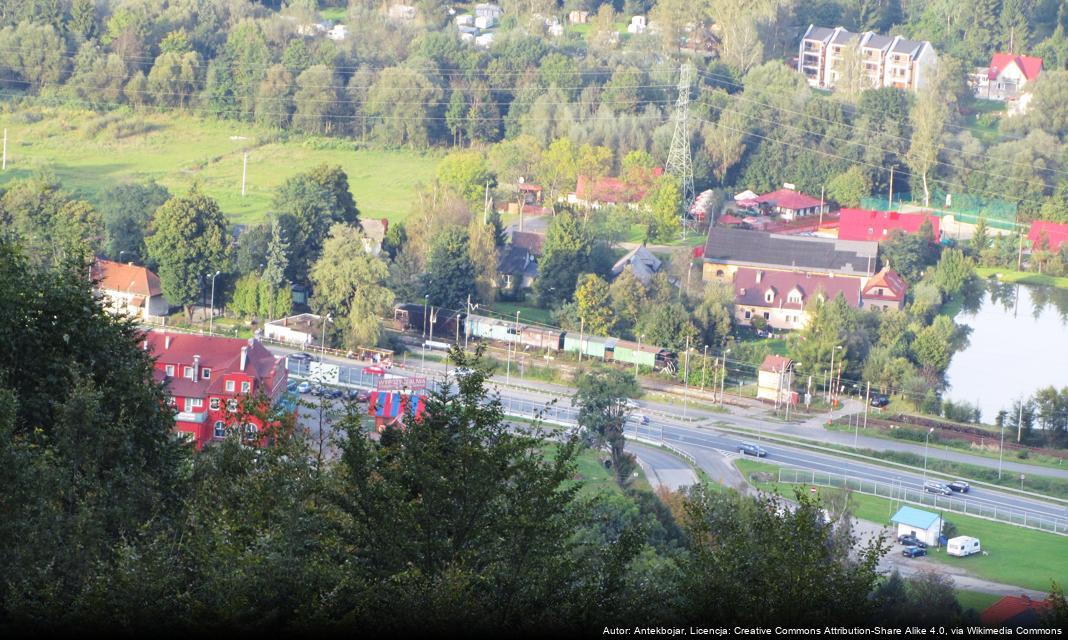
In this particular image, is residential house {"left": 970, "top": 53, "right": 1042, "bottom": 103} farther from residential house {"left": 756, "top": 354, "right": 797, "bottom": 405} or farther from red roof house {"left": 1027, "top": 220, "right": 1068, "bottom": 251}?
residential house {"left": 756, "top": 354, "right": 797, "bottom": 405}

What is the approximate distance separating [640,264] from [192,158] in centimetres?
609

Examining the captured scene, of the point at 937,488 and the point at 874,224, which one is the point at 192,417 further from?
the point at 874,224

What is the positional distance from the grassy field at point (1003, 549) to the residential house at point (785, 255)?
4.69 metres

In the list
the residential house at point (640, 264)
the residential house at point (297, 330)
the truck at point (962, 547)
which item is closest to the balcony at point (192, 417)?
the residential house at point (297, 330)

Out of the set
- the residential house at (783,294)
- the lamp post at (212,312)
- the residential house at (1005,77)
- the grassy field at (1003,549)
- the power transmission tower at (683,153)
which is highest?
the residential house at (1005,77)

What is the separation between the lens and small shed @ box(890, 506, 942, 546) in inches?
309

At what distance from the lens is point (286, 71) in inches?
731

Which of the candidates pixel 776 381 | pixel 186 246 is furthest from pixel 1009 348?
pixel 186 246

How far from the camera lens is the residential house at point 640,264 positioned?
1273 cm

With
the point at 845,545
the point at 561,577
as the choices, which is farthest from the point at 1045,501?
the point at 561,577

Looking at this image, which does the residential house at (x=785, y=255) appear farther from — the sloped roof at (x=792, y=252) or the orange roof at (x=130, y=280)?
the orange roof at (x=130, y=280)

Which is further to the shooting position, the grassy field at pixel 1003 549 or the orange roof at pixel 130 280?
the orange roof at pixel 130 280

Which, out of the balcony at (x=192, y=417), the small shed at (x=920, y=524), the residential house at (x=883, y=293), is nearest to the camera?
the small shed at (x=920, y=524)

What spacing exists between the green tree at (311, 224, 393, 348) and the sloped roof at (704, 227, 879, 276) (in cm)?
333
